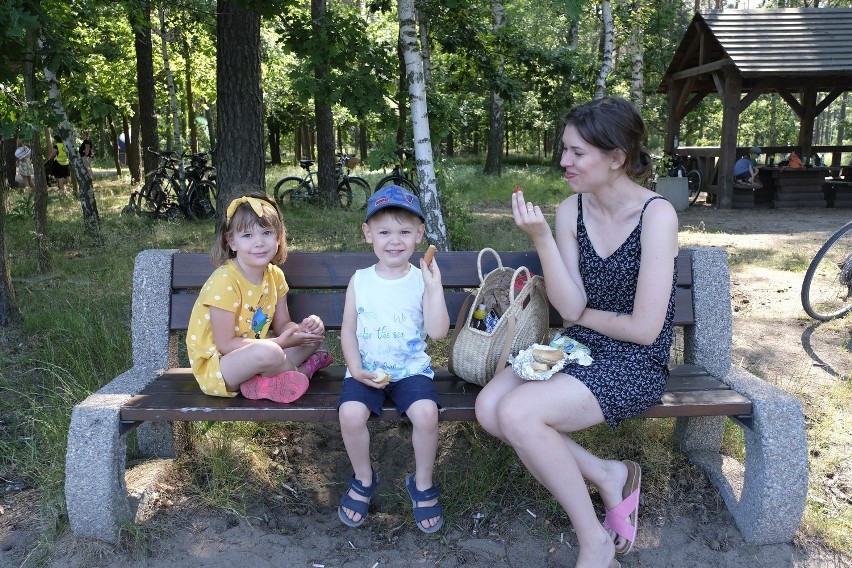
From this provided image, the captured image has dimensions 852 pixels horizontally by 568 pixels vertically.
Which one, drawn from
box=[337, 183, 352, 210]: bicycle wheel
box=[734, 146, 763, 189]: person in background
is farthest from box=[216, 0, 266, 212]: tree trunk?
box=[734, 146, 763, 189]: person in background

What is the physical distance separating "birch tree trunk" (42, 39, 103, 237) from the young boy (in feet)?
20.9

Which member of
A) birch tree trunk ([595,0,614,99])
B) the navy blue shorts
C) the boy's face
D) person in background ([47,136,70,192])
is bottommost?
the navy blue shorts

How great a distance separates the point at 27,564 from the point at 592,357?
85.8 inches

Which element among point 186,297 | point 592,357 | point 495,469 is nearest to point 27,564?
point 186,297

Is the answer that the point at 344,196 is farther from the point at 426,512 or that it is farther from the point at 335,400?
the point at 426,512

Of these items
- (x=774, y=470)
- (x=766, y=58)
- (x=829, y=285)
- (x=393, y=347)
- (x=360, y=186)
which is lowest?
(x=774, y=470)

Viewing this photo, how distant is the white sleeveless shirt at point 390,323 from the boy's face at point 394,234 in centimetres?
11

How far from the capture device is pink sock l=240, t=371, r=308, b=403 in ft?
8.98

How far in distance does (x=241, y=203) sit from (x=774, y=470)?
2.26 meters

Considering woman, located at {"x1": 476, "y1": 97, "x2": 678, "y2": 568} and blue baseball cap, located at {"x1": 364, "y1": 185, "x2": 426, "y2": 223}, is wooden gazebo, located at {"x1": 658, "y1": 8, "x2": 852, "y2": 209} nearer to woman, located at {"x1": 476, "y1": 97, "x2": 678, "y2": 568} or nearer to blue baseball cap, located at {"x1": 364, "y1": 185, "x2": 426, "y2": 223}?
woman, located at {"x1": 476, "y1": 97, "x2": 678, "y2": 568}

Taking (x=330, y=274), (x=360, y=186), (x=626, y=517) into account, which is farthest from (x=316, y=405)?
(x=360, y=186)

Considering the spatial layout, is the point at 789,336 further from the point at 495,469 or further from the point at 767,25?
the point at 767,25

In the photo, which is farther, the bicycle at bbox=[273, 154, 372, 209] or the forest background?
the bicycle at bbox=[273, 154, 372, 209]

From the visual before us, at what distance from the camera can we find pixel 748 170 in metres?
13.6
